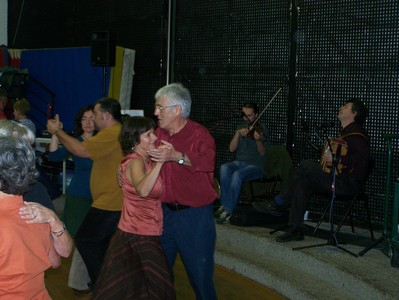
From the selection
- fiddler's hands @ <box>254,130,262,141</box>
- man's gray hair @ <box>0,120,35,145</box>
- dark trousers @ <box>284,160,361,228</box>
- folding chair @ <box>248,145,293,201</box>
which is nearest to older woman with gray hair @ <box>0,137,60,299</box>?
man's gray hair @ <box>0,120,35,145</box>

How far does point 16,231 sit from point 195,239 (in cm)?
168

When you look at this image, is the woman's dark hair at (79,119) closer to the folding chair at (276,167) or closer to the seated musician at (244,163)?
the seated musician at (244,163)

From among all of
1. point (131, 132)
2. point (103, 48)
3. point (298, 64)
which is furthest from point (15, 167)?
point (103, 48)

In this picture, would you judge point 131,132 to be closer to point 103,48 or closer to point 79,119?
point 79,119

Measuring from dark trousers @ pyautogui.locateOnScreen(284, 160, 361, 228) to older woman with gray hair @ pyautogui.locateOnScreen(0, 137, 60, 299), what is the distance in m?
3.85

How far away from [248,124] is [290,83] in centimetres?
83

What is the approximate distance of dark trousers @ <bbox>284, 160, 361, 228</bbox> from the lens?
5.76 metres

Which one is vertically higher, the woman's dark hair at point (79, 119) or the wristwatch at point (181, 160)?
the woman's dark hair at point (79, 119)

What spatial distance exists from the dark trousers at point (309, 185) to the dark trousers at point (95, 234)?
2.00 metres

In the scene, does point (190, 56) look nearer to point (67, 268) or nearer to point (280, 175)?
point (280, 175)

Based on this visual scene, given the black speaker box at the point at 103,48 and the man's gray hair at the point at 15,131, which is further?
the black speaker box at the point at 103,48

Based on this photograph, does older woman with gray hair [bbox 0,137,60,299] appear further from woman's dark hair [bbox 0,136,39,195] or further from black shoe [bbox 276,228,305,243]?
Result: black shoe [bbox 276,228,305,243]

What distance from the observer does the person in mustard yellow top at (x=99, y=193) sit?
14.6ft

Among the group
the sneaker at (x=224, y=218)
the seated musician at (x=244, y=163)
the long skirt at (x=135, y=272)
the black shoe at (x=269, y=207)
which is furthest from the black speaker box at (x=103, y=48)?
the long skirt at (x=135, y=272)
